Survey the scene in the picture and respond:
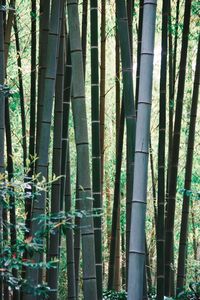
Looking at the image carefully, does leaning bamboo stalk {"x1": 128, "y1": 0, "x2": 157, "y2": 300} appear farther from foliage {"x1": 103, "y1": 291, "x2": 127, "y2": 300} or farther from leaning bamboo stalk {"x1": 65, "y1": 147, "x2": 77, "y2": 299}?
foliage {"x1": 103, "y1": 291, "x2": 127, "y2": 300}

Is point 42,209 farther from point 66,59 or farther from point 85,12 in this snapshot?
point 85,12

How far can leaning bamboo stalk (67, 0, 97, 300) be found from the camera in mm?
3416

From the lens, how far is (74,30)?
11.4 ft

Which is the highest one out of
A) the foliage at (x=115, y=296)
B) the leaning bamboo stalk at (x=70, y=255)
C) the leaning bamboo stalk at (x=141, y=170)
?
the leaning bamboo stalk at (x=141, y=170)

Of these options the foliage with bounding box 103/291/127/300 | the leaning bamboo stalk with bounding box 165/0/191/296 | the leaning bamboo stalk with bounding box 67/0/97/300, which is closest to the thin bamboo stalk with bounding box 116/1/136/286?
the leaning bamboo stalk with bounding box 67/0/97/300

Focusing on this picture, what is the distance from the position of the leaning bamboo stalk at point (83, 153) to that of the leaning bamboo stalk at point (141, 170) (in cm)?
35

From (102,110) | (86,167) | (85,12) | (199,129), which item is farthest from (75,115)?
(199,129)

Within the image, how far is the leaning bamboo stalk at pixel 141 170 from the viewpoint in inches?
122

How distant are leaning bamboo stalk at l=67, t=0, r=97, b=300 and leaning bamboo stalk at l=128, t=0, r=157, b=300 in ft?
1.14

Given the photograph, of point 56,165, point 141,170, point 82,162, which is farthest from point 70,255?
point 141,170

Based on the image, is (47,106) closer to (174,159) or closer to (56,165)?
(56,165)

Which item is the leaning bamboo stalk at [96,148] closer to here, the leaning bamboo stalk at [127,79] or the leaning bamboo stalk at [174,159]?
the leaning bamboo stalk at [127,79]

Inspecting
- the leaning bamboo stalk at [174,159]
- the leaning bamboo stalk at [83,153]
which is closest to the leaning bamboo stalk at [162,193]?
the leaning bamboo stalk at [174,159]

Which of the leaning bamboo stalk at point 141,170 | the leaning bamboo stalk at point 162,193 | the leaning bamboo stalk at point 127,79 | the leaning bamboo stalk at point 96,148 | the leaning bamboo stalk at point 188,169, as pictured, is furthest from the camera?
the leaning bamboo stalk at point 188,169
